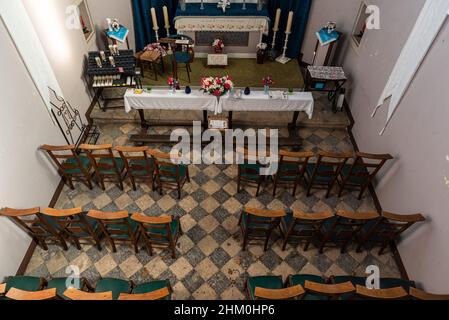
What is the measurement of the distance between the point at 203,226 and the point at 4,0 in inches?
164

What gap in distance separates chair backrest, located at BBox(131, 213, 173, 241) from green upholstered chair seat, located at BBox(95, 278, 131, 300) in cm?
65

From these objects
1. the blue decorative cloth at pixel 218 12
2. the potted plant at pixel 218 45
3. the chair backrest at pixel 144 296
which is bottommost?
the chair backrest at pixel 144 296

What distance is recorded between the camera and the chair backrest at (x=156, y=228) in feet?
12.2

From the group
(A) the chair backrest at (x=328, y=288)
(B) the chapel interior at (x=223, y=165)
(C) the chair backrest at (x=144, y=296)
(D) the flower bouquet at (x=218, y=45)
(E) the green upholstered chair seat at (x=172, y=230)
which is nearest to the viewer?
(C) the chair backrest at (x=144, y=296)

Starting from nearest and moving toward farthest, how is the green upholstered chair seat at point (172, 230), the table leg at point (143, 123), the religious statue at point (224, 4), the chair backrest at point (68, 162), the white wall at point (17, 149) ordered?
1. the white wall at point (17, 149)
2. the green upholstered chair seat at point (172, 230)
3. the chair backrest at point (68, 162)
4. the table leg at point (143, 123)
5. the religious statue at point (224, 4)

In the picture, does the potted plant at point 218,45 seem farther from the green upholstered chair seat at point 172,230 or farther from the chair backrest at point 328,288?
the chair backrest at point 328,288

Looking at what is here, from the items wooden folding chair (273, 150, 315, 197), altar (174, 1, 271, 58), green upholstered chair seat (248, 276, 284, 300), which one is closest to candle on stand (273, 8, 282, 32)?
altar (174, 1, 271, 58)

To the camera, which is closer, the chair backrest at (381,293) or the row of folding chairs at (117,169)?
the chair backrest at (381,293)

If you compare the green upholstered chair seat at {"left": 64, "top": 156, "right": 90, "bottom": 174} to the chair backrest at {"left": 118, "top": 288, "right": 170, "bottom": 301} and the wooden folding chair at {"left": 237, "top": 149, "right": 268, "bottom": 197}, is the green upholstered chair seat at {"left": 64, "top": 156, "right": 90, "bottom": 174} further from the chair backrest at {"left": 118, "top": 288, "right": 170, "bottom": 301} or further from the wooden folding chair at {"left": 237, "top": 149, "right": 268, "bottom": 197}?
the chair backrest at {"left": 118, "top": 288, "right": 170, "bottom": 301}

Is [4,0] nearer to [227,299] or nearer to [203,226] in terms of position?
[203,226]

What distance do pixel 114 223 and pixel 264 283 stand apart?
6.88 ft

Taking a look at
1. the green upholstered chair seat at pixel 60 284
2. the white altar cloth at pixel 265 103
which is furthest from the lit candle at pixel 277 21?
the green upholstered chair seat at pixel 60 284

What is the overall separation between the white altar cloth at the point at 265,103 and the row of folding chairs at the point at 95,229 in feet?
8.42

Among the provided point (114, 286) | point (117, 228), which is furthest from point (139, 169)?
point (114, 286)
